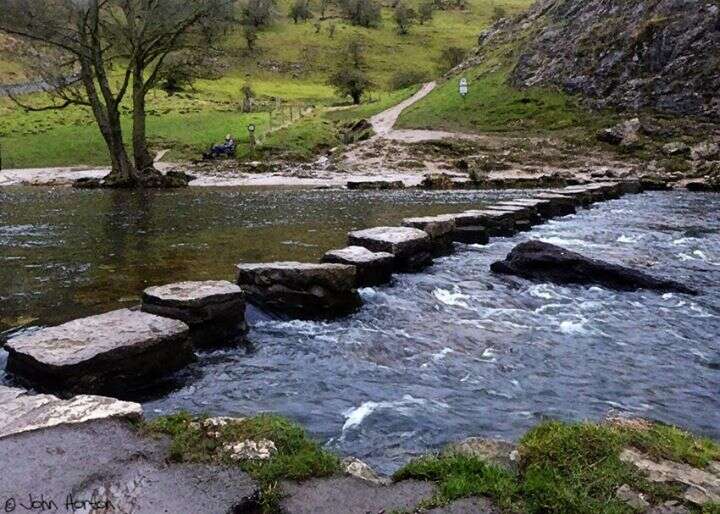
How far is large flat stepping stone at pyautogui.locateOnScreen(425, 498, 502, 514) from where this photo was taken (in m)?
3.07

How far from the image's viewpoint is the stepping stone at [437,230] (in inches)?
433

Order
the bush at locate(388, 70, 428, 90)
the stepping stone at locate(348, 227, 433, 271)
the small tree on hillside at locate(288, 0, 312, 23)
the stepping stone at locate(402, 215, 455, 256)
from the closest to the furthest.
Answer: the stepping stone at locate(348, 227, 433, 271) < the stepping stone at locate(402, 215, 455, 256) < the bush at locate(388, 70, 428, 90) < the small tree on hillside at locate(288, 0, 312, 23)

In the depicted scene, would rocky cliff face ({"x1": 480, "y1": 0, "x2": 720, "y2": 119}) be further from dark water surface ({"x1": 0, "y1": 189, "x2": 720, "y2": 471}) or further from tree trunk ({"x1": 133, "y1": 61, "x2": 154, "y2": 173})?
→ tree trunk ({"x1": 133, "y1": 61, "x2": 154, "y2": 173})

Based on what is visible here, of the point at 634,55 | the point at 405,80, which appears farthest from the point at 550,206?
the point at 405,80

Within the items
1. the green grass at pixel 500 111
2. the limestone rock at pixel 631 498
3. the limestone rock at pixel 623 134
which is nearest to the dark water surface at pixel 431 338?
the limestone rock at pixel 631 498

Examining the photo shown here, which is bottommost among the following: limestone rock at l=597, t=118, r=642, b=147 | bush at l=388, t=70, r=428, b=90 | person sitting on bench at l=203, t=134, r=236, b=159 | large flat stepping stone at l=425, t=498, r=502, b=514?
large flat stepping stone at l=425, t=498, r=502, b=514

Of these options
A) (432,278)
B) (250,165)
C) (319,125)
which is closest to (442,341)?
(432,278)

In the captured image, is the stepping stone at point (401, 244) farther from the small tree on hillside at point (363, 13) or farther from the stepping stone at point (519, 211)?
the small tree on hillside at point (363, 13)

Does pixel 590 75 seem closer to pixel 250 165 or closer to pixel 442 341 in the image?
pixel 250 165

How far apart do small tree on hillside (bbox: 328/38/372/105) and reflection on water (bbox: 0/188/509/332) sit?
42805mm

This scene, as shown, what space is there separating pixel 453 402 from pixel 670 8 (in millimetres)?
40232

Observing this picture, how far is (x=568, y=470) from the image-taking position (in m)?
3.37

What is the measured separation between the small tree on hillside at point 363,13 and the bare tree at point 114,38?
9427 centimetres

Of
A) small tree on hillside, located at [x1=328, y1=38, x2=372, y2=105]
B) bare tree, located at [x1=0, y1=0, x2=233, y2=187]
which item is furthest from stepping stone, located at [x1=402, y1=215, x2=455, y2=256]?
small tree on hillside, located at [x1=328, y1=38, x2=372, y2=105]
